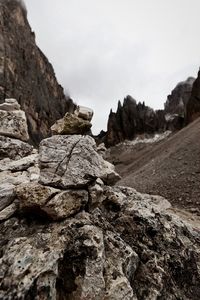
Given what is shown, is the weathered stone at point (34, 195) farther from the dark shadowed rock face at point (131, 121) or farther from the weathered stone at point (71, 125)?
the dark shadowed rock face at point (131, 121)

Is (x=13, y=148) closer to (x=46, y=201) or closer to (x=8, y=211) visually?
(x=8, y=211)

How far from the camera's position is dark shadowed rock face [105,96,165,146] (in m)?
138

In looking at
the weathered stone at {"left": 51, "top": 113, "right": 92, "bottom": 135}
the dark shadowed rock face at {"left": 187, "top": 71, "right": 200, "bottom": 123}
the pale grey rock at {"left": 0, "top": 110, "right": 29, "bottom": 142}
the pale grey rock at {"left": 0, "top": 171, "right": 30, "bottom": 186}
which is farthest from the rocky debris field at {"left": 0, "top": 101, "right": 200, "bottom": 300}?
the dark shadowed rock face at {"left": 187, "top": 71, "right": 200, "bottom": 123}

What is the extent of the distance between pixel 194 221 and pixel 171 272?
11966mm

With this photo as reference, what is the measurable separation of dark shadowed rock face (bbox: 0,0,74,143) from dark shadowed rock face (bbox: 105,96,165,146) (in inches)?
1080

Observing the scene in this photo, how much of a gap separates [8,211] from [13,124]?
710 centimetres

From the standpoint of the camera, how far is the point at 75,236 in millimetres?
11023

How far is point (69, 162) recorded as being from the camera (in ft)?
40.4

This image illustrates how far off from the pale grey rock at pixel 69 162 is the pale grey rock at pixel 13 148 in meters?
4.71

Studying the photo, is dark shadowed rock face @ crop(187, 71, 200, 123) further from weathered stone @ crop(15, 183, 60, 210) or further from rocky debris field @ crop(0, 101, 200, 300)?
weathered stone @ crop(15, 183, 60, 210)

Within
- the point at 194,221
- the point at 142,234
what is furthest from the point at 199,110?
the point at 142,234

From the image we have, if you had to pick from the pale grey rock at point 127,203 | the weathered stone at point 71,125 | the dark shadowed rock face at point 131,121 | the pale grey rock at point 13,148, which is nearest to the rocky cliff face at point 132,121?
the dark shadowed rock face at point 131,121

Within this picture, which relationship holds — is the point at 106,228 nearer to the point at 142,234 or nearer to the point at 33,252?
the point at 142,234

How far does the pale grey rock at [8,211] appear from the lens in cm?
1180
